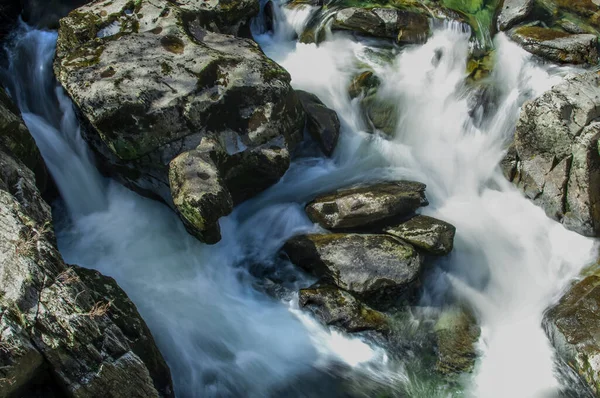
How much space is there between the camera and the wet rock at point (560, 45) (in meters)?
10.3

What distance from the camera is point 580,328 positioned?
6848 millimetres

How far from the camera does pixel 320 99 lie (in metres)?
9.95

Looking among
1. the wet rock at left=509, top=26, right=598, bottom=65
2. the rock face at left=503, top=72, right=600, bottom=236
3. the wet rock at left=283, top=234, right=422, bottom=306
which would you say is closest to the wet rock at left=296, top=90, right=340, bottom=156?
the wet rock at left=283, top=234, right=422, bottom=306

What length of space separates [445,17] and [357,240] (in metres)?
6.55

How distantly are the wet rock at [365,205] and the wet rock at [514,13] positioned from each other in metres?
5.49

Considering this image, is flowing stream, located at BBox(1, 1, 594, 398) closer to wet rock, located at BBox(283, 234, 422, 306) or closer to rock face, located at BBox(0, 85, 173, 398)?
wet rock, located at BBox(283, 234, 422, 306)

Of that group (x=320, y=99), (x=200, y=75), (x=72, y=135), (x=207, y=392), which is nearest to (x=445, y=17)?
(x=320, y=99)

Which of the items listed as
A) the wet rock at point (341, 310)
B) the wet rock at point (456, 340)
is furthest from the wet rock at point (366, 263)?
the wet rock at point (456, 340)

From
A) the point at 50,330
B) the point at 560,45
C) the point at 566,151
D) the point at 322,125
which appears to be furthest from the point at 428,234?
the point at 560,45

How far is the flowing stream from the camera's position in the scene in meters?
6.61

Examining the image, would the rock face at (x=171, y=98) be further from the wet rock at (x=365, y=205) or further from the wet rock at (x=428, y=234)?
the wet rock at (x=428, y=234)

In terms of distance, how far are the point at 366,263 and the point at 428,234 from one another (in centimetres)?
109

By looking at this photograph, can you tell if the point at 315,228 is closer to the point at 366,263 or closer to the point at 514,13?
the point at 366,263

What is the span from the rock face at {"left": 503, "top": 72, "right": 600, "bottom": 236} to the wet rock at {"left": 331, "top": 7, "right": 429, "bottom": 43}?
137 inches
